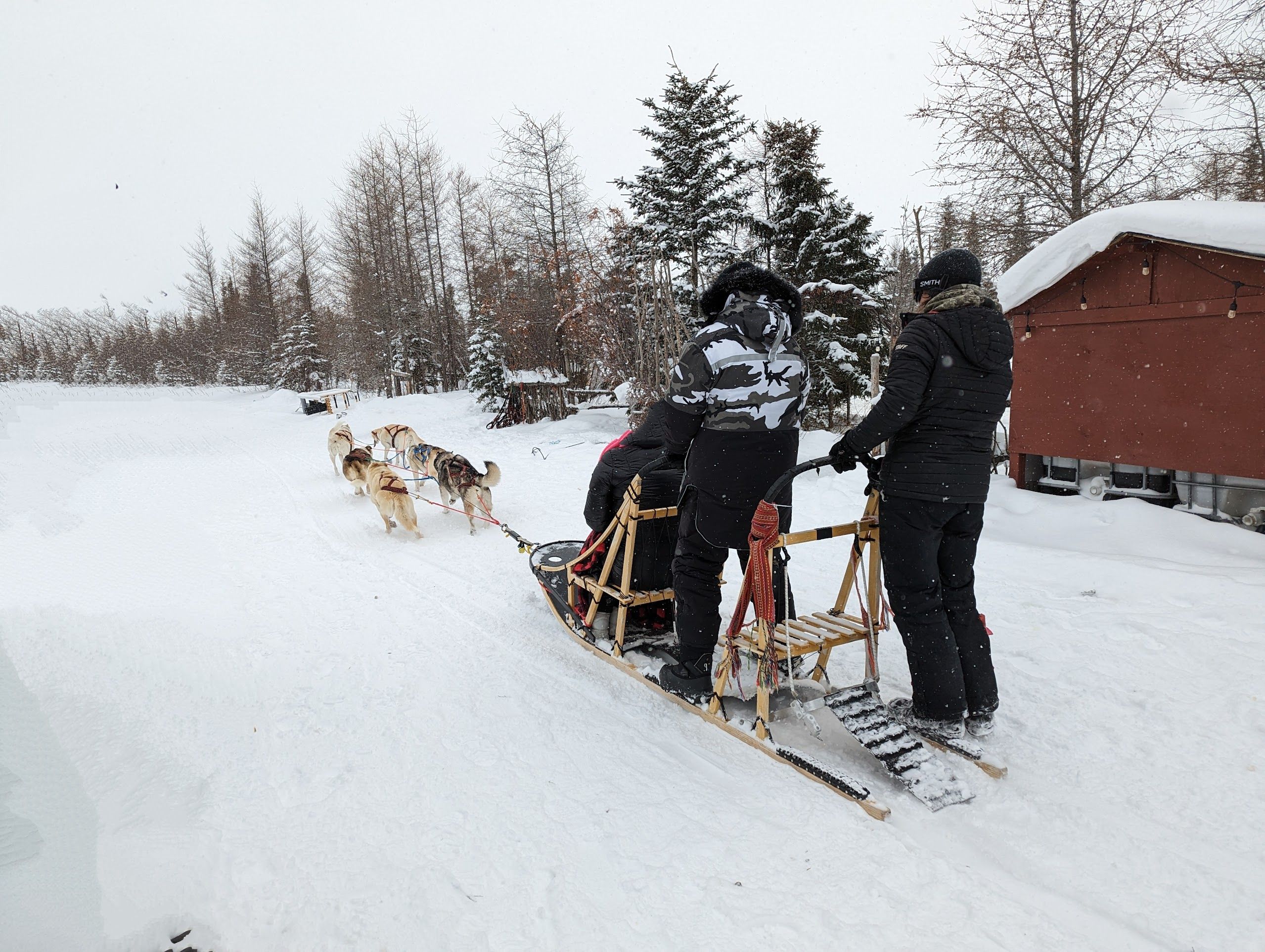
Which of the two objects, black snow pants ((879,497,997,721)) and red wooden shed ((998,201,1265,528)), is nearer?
black snow pants ((879,497,997,721))

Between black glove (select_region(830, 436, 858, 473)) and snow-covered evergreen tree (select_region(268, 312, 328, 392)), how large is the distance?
31083 mm

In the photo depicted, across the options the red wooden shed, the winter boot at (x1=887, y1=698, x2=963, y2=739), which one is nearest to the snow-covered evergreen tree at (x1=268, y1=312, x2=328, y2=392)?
the red wooden shed

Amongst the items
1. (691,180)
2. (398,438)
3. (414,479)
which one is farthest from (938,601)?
(691,180)

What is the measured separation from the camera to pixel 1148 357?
581 centimetres

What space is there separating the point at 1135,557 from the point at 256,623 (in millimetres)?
6131

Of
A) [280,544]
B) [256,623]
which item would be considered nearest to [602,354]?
[280,544]

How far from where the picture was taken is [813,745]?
2.70 meters

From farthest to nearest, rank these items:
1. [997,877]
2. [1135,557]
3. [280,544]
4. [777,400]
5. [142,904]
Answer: [280,544] → [1135,557] → [777,400] → [997,877] → [142,904]

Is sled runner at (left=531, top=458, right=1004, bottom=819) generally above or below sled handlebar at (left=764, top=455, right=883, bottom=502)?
below

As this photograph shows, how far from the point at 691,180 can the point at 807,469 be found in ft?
43.7

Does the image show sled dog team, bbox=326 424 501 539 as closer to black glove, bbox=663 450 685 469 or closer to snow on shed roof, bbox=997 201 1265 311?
black glove, bbox=663 450 685 469

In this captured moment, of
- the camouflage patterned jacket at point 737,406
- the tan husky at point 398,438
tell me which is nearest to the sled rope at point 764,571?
the camouflage patterned jacket at point 737,406

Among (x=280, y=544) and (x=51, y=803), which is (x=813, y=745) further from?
(x=280, y=544)

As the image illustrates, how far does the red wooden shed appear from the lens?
17.0 feet
